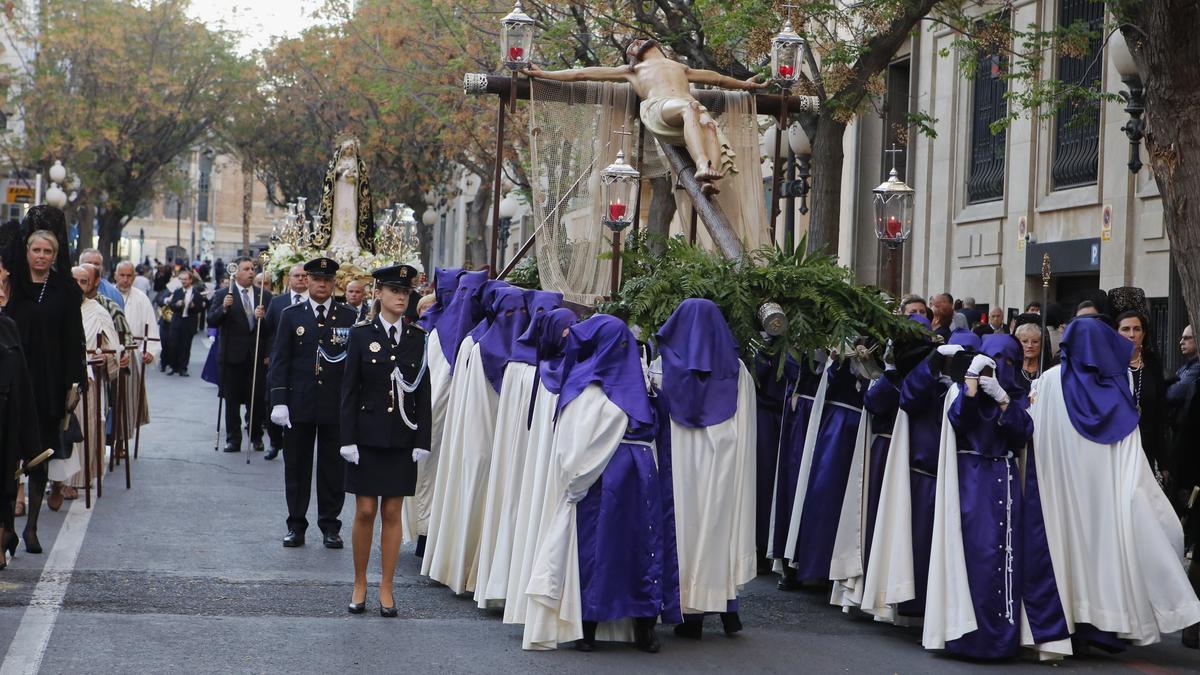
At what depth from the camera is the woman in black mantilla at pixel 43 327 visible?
35.6 feet

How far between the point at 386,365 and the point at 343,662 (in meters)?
2.06

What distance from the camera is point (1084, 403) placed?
359 inches

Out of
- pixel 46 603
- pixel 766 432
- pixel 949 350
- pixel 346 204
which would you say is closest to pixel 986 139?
pixel 346 204

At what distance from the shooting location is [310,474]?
477 inches

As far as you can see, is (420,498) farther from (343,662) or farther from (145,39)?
(145,39)

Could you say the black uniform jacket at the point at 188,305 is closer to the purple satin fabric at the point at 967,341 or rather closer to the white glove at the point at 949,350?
the purple satin fabric at the point at 967,341

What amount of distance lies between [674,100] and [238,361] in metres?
7.49

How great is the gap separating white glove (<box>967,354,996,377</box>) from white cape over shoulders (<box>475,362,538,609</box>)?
8.05 ft

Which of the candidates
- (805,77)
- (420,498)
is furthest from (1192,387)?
(805,77)

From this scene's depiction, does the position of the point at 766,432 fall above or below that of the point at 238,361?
below

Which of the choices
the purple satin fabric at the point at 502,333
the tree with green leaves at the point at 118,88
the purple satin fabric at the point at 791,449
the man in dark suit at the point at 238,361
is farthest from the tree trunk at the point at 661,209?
the tree with green leaves at the point at 118,88

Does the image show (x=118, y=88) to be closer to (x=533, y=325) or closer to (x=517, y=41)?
(x=517, y=41)

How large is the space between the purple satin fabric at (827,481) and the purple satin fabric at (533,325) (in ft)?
6.16

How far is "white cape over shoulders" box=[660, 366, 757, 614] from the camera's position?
8.97 m
